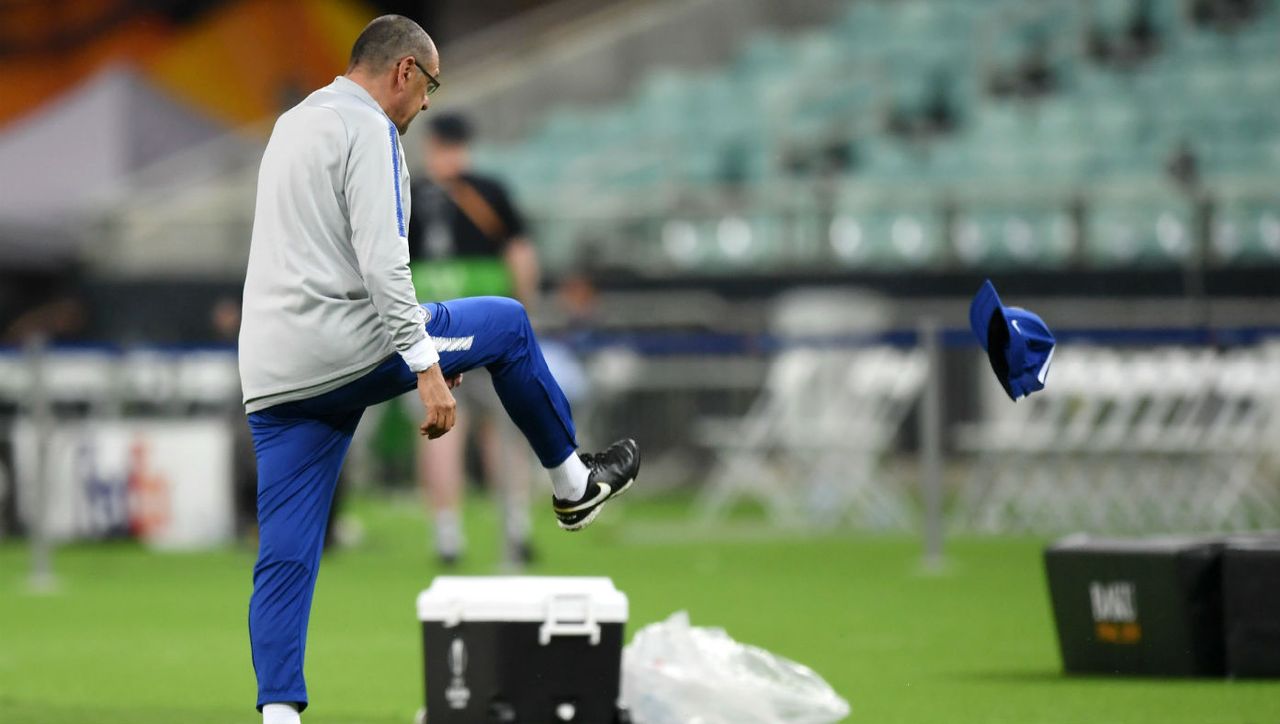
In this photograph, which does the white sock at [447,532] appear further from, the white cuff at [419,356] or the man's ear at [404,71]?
the white cuff at [419,356]

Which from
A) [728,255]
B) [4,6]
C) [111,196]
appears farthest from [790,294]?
[4,6]

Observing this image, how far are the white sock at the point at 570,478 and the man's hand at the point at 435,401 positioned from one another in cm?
61

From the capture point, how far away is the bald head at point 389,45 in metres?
5.57

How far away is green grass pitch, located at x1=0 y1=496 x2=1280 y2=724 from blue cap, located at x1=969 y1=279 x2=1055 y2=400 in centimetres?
101

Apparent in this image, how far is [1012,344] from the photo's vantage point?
6449 millimetres

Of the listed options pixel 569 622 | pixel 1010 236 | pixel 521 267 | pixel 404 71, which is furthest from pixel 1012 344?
pixel 1010 236

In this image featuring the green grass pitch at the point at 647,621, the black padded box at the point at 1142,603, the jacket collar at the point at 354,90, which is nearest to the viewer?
the jacket collar at the point at 354,90

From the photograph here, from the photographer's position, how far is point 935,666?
25.5 ft

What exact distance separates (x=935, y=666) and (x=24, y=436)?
800cm

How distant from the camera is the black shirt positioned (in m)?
11.4

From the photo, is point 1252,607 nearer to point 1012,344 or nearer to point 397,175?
point 1012,344

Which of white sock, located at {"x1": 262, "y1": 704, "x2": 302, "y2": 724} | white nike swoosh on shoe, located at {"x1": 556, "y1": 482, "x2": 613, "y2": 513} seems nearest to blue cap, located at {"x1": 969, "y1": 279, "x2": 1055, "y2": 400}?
white nike swoosh on shoe, located at {"x1": 556, "y1": 482, "x2": 613, "y2": 513}

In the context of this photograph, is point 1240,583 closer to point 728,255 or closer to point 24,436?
point 24,436

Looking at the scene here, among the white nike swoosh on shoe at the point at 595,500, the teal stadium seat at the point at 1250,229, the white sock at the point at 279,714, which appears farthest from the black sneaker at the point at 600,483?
the teal stadium seat at the point at 1250,229
